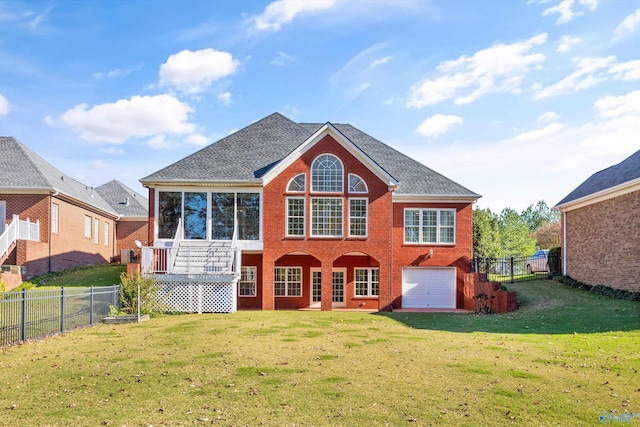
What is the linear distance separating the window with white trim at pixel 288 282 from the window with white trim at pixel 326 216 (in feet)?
9.67

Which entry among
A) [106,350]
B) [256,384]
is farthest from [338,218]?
[256,384]

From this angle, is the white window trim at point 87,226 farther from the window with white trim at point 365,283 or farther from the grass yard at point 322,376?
the window with white trim at point 365,283

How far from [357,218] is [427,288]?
527 centimetres

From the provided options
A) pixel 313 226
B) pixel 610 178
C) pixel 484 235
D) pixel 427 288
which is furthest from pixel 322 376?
Result: pixel 484 235

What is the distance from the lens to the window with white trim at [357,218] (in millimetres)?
23969

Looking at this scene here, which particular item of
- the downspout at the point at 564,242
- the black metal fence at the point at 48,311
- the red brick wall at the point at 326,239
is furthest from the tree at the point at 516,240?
the black metal fence at the point at 48,311

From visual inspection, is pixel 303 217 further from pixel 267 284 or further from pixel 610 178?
pixel 610 178

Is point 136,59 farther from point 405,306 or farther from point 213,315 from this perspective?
point 405,306

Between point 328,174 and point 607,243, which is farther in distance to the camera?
point 328,174

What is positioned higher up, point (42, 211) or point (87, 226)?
point (42, 211)

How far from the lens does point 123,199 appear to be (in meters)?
39.5

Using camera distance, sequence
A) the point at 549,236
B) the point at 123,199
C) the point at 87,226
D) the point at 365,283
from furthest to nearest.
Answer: the point at 549,236, the point at 123,199, the point at 87,226, the point at 365,283

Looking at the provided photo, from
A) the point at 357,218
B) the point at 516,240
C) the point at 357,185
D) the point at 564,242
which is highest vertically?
the point at 357,185

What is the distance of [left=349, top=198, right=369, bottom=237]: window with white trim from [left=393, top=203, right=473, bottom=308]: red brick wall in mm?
2004
